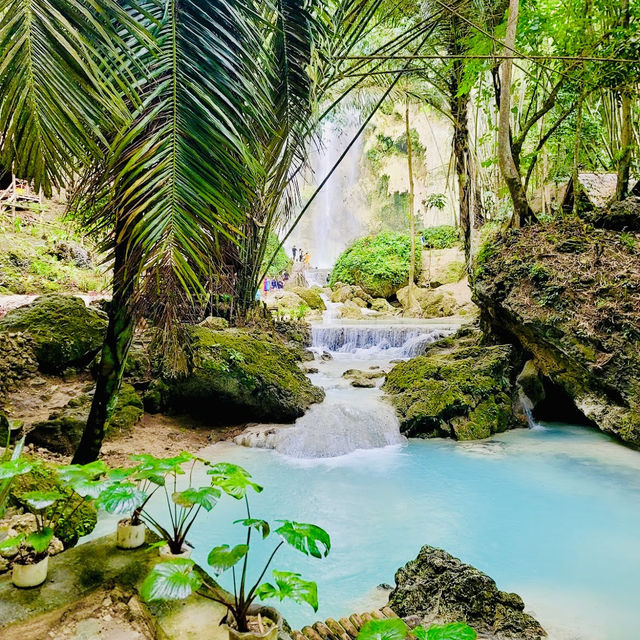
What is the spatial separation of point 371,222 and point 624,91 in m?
25.5

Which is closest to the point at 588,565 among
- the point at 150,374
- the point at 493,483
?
the point at 493,483

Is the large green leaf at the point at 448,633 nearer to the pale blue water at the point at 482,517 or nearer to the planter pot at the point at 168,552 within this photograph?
the planter pot at the point at 168,552

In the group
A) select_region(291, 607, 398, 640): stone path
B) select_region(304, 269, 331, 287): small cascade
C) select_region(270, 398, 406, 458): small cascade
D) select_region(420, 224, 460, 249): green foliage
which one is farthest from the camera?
select_region(304, 269, 331, 287): small cascade

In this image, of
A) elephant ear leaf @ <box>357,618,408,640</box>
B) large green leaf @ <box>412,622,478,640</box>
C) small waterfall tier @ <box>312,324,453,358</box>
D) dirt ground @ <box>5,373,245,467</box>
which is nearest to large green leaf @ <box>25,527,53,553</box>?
elephant ear leaf @ <box>357,618,408,640</box>

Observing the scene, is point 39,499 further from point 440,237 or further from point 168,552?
point 440,237

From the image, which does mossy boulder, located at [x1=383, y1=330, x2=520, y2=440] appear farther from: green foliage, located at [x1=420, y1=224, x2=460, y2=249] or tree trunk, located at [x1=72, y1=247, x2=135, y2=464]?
green foliage, located at [x1=420, y1=224, x2=460, y2=249]

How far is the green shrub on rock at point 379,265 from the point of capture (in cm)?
1956

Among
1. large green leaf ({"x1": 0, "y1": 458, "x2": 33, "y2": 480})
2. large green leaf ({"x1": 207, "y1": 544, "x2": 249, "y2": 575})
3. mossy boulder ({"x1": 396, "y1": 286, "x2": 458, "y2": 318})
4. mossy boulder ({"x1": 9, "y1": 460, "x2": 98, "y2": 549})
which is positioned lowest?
mossy boulder ({"x1": 9, "y1": 460, "x2": 98, "y2": 549})

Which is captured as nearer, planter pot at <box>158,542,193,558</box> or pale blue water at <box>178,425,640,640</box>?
planter pot at <box>158,542,193,558</box>

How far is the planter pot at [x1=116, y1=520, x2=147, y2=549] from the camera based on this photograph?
1.79 metres

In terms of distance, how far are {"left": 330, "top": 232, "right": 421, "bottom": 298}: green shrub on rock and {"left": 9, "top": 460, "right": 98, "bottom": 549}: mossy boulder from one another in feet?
58.0

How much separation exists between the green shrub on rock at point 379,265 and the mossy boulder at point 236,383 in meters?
13.6

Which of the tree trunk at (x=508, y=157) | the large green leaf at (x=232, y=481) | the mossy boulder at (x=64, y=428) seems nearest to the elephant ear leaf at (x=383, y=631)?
the large green leaf at (x=232, y=481)

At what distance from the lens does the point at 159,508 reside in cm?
390
